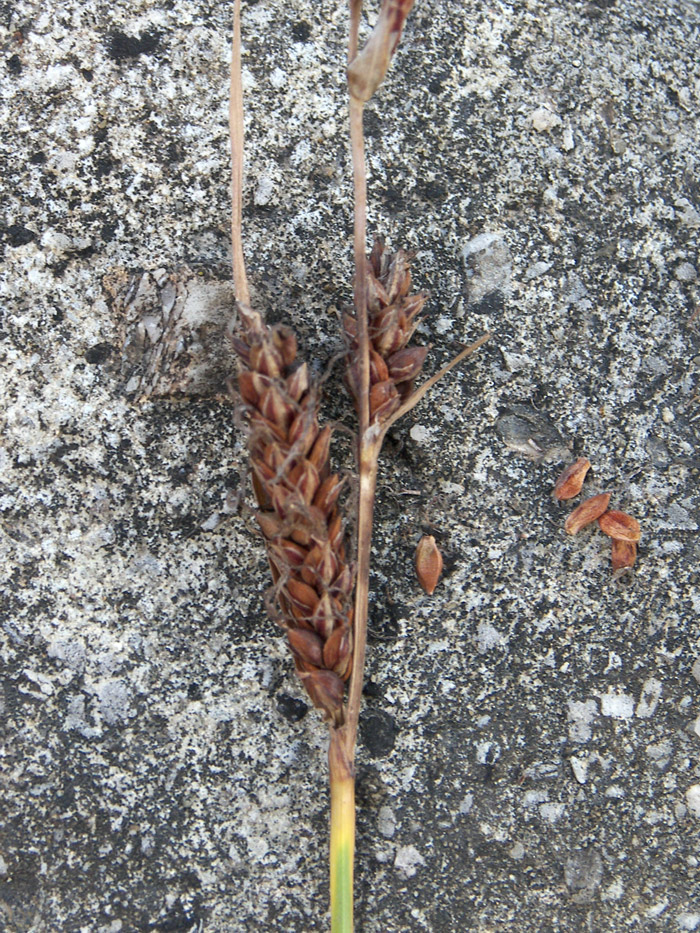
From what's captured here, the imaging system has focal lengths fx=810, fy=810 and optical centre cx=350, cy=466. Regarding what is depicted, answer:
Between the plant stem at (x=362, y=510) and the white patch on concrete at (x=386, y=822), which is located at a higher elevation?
the plant stem at (x=362, y=510)

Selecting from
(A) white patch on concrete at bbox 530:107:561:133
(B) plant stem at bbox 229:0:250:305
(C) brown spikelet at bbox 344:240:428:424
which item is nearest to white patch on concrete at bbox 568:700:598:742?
(C) brown spikelet at bbox 344:240:428:424

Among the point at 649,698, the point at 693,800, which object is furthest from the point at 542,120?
the point at 693,800

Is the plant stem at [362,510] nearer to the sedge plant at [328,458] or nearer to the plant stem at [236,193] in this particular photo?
the sedge plant at [328,458]

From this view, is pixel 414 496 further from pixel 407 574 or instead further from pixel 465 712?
pixel 465 712

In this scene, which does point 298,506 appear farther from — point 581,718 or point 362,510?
point 581,718

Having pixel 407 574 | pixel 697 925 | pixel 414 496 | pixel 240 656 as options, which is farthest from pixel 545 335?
pixel 697 925

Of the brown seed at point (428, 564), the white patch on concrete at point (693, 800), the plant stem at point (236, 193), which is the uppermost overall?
the plant stem at point (236, 193)

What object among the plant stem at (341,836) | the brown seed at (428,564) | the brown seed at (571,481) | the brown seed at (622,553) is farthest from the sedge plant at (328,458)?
the brown seed at (622,553)
